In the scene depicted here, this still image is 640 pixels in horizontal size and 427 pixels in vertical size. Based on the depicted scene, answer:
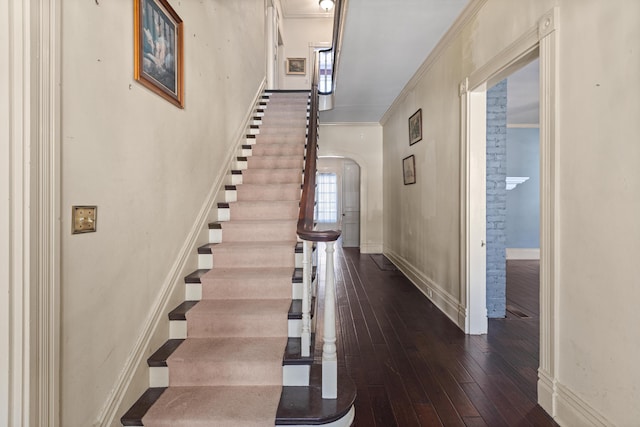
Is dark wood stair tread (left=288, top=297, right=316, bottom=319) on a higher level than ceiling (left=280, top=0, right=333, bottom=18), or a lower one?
lower

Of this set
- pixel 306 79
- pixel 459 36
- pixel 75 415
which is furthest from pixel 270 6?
pixel 75 415

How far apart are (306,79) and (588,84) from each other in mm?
7579

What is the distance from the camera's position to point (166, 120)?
2105mm

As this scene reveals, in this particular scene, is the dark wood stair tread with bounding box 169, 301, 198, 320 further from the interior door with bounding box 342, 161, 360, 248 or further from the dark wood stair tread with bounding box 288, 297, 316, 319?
the interior door with bounding box 342, 161, 360, 248

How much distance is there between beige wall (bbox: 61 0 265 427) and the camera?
1.30m

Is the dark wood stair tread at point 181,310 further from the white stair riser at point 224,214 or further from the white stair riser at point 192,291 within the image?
the white stair riser at point 224,214

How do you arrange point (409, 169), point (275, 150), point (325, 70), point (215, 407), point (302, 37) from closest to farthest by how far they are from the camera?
point (215, 407) < point (275, 150) < point (409, 169) < point (325, 70) < point (302, 37)

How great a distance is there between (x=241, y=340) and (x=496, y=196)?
2851 mm

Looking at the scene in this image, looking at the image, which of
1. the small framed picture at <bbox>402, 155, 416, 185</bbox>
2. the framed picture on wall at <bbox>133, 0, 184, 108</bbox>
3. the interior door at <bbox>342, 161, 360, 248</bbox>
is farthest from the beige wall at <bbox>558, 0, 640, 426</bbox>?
the interior door at <bbox>342, 161, 360, 248</bbox>

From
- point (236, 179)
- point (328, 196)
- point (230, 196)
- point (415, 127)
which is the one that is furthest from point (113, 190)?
point (328, 196)

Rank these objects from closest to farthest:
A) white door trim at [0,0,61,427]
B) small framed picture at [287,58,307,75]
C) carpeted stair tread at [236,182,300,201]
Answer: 1. white door trim at [0,0,61,427]
2. carpeted stair tread at [236,182,300,201]
3. small framed picture at [287,58,307,75]

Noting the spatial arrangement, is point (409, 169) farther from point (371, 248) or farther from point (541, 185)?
point (541, 185)

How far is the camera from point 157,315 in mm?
1955

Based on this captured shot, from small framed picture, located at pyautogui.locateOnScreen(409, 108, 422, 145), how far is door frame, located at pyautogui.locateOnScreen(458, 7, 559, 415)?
4.06ft
